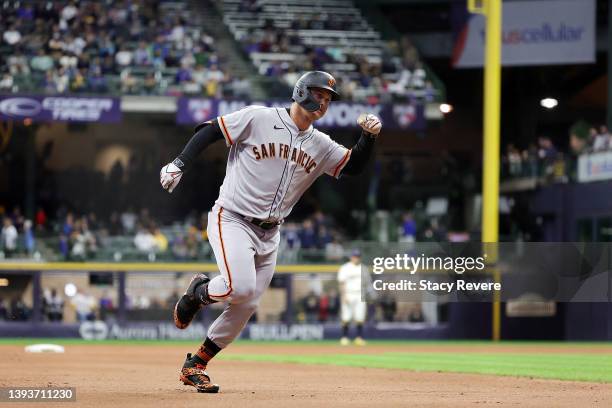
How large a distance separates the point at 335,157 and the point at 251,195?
0.74 m

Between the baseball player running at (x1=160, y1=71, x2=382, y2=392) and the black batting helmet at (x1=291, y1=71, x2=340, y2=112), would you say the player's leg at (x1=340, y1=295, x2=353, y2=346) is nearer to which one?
the baseball player running at (x1=160, y1=71, x2=382, y2=392)

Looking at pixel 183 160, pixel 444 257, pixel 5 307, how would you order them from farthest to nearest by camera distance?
pixel 5 307, pixel 444 257, pixel 183 160

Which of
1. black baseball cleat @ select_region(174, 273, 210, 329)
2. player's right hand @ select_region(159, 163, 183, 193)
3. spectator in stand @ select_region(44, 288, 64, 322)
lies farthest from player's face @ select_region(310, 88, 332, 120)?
spectator in stand @ select_region(44, 288, 64, 322)

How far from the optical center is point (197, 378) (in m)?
8.11

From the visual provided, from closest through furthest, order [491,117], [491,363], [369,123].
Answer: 1. [369,123]
2. [491,363]
3. [491,117]

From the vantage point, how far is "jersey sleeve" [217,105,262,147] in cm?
787

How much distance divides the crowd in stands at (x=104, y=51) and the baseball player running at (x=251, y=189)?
761 inches

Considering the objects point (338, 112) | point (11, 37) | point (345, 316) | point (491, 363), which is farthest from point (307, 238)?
point (491, 363)

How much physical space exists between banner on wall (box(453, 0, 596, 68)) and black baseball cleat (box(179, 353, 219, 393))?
24813mm

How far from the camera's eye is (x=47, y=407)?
22.0ft

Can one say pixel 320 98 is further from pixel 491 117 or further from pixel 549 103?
pixel 549 103

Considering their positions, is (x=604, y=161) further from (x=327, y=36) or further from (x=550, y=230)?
(x=327, y=36)

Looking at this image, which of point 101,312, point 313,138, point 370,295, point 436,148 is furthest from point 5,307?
point 313,138

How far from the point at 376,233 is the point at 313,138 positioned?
64.0 feet
